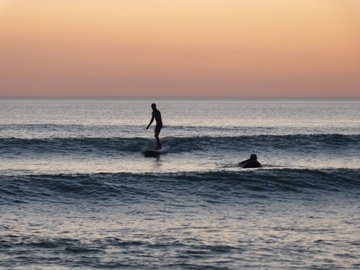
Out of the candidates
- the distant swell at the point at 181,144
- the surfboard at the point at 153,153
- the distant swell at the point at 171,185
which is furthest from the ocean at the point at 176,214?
the distant swell at the point at 181,144

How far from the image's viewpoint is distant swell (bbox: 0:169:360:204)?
58.2 feet

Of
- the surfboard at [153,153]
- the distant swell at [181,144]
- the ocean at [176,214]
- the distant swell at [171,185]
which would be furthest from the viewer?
the distant swell at [181,144]

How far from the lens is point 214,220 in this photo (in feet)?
46.8

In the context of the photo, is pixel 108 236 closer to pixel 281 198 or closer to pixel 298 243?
pixel 298 243

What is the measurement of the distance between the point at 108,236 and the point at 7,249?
79.1 inches

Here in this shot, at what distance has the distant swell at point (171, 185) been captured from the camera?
58.2 feet

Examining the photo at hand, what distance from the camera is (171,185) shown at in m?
19.5

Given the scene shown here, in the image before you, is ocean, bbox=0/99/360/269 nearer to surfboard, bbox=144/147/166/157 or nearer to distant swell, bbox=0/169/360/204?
distant swell, bbox=0/169/360/204

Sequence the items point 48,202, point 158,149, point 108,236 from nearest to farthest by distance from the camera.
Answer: point 108,236 < point 48,202 < point 158,149

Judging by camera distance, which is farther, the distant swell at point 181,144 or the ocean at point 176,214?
the distant swell at point 181,144

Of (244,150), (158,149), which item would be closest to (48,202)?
(158,149)

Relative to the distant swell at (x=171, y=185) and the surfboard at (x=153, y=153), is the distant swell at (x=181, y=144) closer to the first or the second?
the surfboard at (x=153, y=153)

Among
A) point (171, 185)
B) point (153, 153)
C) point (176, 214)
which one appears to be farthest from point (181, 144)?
point (176, 214)

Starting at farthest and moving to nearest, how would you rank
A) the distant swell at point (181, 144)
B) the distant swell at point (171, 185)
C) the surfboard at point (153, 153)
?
the distant swell at point (181, 144) → the surfboard at point (153, 153) → the distant swell at point (171, 185)
